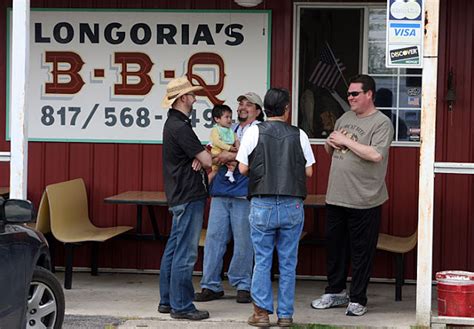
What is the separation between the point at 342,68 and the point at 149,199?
2240mm

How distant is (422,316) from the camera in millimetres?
7566

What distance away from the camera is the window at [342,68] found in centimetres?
930

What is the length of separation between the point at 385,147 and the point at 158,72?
2739mm

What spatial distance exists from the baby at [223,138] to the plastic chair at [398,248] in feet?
4.97

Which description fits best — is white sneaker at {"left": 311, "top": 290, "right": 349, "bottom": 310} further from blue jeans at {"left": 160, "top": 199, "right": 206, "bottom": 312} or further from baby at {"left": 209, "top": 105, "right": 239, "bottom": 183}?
baby at {"left": 209, "top": 105, "right": 239, "bottom": 183}

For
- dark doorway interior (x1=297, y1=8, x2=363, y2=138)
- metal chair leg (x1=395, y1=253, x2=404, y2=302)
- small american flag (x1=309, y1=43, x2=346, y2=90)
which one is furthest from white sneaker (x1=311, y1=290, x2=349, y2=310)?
small american flag (x1=309, y1=43, x2=346, y2=90)

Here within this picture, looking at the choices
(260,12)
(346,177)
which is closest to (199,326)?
(346,177)

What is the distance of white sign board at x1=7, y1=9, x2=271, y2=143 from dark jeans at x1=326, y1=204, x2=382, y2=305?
1855mm

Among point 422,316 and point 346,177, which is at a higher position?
point 346,177

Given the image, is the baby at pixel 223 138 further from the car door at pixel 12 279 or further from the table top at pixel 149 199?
the car door at pixel 12 279

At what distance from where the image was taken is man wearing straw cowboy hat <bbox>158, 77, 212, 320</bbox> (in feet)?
24.6

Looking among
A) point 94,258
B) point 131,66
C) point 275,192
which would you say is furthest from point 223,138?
point 94,258

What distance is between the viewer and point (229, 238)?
27.9ft

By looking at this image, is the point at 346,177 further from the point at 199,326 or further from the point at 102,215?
the point at 102,215
